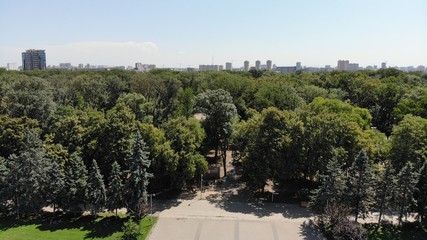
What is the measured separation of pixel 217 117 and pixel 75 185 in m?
16.1

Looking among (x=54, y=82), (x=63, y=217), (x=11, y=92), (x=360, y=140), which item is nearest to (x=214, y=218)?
(x=63, y=217)

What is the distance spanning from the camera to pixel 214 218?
26.1 meters

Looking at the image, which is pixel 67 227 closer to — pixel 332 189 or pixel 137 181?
pixel 137 181

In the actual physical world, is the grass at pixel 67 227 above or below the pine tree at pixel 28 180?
below

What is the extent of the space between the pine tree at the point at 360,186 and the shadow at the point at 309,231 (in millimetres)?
3151

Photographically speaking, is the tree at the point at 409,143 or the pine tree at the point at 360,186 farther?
the tree at the point at 409,143

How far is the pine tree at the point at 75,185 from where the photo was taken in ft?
83.5

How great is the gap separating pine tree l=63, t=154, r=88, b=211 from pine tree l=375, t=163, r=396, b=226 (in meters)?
22.2

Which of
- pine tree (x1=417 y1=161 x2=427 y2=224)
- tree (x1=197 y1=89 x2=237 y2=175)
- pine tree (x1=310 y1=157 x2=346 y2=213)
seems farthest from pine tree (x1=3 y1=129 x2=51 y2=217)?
pine tree (x1=417 y1=161 x2=427 y2=224)

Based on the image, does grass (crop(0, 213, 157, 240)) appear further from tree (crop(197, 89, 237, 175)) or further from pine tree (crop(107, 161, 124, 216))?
tree (crop(197, 89, 237, 175))

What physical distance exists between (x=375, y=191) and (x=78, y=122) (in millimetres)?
26363

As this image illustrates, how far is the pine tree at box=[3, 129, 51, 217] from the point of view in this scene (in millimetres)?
25531

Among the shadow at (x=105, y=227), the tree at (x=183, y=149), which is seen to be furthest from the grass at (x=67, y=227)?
the tree at (x=183, y=149)

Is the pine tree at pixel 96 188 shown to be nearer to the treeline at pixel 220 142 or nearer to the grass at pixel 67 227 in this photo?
the treeline at pixel 220 142
